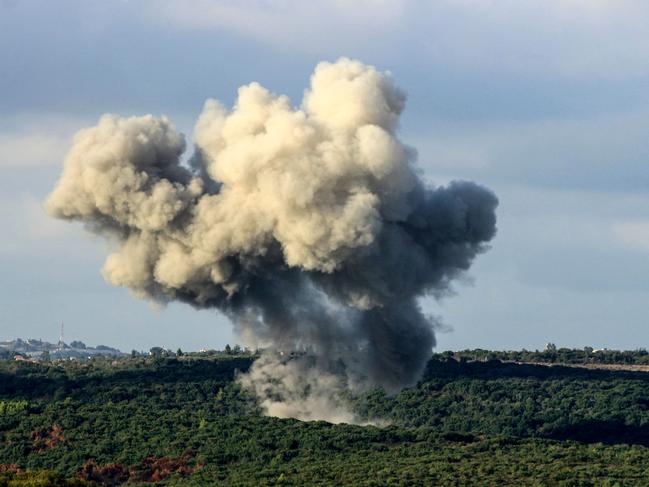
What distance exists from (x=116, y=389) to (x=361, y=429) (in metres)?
33.9

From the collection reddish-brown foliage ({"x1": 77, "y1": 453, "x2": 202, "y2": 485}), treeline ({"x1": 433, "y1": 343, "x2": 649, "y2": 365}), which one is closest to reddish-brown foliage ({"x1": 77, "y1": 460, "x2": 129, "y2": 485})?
reddish-brown foliage ({"x1": 77, "y1": 453, "x2": 202, "y2": 485})

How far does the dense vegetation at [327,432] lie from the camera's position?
244 feet

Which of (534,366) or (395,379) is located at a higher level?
(534,366)

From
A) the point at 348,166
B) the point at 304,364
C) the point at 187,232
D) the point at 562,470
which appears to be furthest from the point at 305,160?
the point at 562,470

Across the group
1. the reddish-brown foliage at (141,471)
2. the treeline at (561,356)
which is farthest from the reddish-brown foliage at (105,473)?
the treeline at (561,356)

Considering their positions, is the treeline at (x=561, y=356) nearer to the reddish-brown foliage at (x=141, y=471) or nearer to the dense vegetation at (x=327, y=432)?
the dense vegetation at (x=327, y=432)

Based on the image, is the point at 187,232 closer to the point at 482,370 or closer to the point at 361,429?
the point at 361,429

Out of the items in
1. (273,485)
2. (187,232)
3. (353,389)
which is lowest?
(273,485)

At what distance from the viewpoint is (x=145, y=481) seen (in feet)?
254

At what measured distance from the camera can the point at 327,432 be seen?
84.1 metres

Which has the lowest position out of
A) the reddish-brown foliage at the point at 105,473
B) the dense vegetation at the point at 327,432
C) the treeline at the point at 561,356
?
the reddish-brown foliage at the point at 105,473

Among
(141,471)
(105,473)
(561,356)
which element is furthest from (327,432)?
(561,356)

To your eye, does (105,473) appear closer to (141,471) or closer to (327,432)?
(141,471)

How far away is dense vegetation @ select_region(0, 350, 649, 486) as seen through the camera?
7438 centimetres
